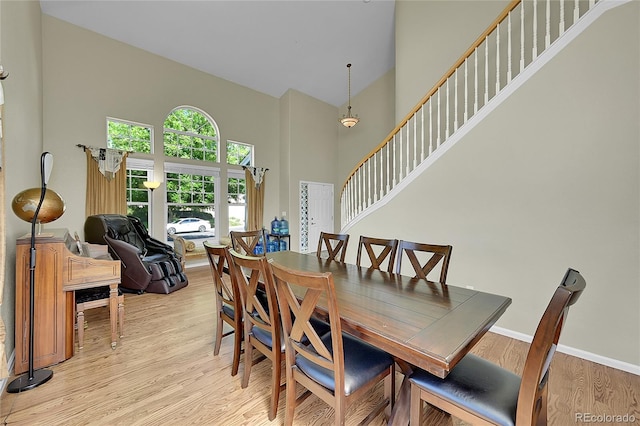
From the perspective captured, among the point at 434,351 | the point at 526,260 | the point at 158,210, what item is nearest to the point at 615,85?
the point at 526,260

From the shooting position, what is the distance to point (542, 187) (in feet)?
8.18

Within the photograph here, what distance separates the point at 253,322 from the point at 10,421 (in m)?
1.52

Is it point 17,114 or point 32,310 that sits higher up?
point 17,114

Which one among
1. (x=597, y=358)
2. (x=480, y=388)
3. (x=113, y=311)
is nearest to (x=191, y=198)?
(x=113, y=311)

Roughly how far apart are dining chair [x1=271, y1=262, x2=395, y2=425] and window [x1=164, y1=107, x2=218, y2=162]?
516 centimetres

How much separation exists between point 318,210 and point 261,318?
605 cm

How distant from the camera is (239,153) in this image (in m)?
6.46

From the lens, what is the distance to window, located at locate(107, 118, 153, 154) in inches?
186

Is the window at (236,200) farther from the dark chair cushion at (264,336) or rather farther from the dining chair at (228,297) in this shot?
the dark chair cushion at (264,336)

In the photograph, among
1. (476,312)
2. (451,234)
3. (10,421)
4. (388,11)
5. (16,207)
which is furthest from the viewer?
(388,11)

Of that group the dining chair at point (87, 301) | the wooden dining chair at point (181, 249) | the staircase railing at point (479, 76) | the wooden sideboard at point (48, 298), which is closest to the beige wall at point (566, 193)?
the staircase railing at point (479, 76)

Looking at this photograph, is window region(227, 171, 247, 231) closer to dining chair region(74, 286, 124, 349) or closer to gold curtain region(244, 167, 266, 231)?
gold curtain region(244, 167, 266, 231)

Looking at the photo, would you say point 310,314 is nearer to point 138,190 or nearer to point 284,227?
point 138,190

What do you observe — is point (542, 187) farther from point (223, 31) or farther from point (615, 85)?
point (223, 31)
